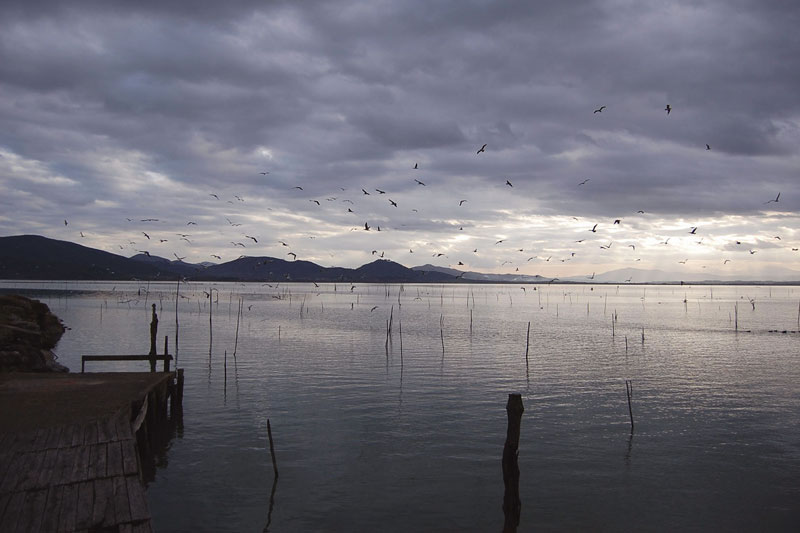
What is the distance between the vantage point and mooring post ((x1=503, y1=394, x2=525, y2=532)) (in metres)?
13.7

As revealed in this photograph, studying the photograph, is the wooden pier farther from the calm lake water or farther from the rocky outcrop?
the rocky outcrop

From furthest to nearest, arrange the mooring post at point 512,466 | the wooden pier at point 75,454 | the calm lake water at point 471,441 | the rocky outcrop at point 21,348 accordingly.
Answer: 1. the rocky outcrop at point 21,348
2. the calm lake water at point 471,441
3. the mooring post at point 512,466
4. the wooden pier at point 75,454

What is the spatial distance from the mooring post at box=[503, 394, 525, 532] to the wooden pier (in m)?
7.94

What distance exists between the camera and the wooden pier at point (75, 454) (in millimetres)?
9633

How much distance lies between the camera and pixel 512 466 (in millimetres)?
13836

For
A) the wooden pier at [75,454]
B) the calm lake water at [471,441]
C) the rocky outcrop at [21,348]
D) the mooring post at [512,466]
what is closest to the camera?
the wooden pier at [75,454]

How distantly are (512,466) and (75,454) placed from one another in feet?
31.7

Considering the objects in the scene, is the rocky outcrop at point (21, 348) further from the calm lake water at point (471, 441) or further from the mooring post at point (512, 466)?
the mooring post at point (512, 466)

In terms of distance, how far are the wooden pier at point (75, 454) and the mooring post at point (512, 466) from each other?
26.0 feet

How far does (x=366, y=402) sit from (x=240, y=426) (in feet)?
19.7

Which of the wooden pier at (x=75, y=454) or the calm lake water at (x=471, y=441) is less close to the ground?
the wooden pier at (x=75, y=454)

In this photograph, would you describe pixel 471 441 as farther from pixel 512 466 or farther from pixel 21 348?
pixel 21 348

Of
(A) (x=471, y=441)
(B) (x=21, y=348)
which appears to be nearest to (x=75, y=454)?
(A) (x=471, y=441)

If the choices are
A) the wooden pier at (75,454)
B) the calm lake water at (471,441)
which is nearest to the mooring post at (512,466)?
the calm lake water at (471,441)
